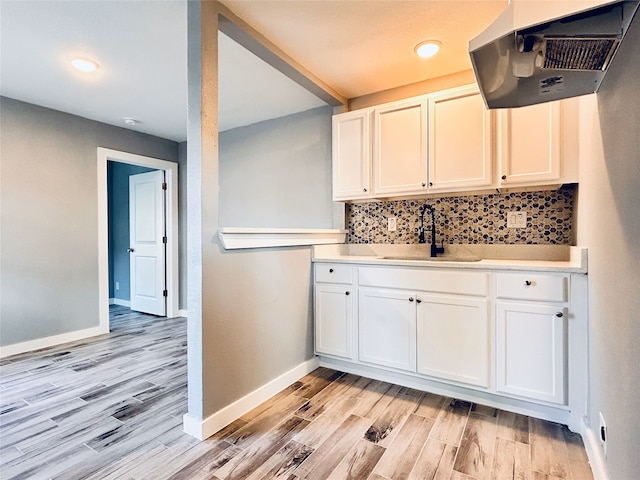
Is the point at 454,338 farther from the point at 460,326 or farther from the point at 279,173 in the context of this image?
the point at 279,173

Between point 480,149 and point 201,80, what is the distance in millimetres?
1818

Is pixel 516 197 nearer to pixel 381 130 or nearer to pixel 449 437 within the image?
pixel 381 130

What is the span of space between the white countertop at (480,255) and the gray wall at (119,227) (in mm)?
4010

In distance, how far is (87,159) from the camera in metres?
3.73

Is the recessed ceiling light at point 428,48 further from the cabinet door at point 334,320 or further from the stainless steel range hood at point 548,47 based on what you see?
the cabinet door at point 334,320

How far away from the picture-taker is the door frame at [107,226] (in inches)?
151

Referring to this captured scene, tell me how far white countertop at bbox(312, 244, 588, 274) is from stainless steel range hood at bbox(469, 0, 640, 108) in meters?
0.92

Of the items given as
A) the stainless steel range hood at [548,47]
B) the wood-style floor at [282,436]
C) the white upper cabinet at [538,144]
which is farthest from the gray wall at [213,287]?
the white upper cabinet at [538,144]

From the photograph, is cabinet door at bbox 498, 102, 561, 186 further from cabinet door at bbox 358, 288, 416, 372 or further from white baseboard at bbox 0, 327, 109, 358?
white baseboard at bbox 0, 327, 109, 358

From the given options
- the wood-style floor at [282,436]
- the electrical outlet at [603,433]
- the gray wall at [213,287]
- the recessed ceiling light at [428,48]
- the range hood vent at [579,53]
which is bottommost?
the wood-style floor at [282,436]

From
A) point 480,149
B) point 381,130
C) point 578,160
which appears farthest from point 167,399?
point 578,160

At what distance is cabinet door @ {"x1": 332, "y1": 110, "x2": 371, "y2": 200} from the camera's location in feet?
9.08

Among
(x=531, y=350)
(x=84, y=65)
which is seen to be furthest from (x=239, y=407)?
(x=84, y=65)

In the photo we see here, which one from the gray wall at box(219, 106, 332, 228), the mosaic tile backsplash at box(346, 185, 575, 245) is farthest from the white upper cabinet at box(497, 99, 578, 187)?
the gray wall at box(219, 106, 332, 228)
